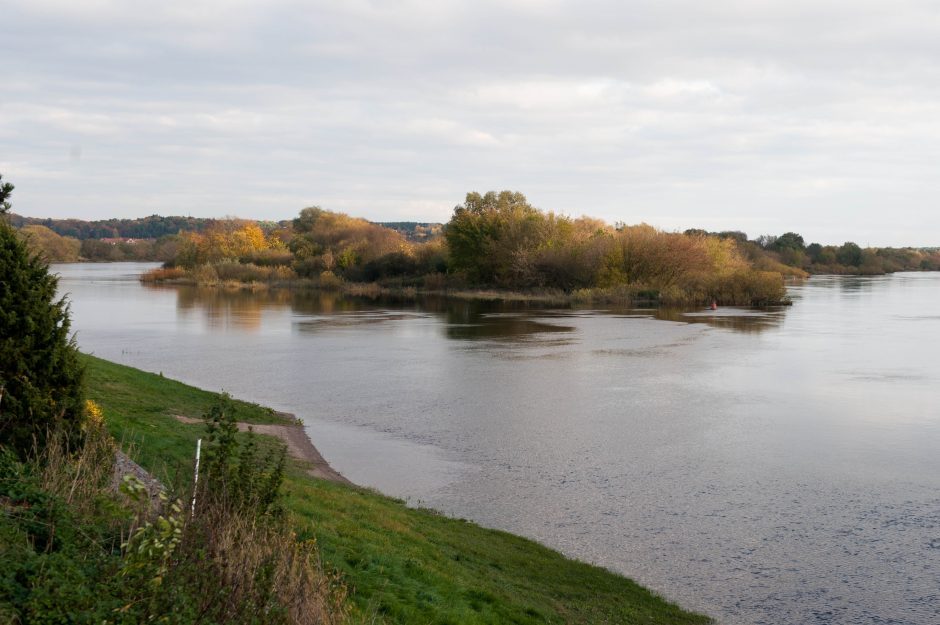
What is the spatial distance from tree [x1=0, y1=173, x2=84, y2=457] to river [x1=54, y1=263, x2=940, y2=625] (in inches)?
222

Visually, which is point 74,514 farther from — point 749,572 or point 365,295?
point 365,295

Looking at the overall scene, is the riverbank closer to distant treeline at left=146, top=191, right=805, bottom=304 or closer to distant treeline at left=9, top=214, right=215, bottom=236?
distant treeline at left=146, top=191, right=805, bottom=304

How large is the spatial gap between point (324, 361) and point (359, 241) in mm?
61311

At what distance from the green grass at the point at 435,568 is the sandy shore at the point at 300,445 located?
3.49 ft

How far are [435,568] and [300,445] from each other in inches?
294

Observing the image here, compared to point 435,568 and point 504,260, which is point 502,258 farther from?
point 435,568

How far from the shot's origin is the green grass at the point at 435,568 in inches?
280

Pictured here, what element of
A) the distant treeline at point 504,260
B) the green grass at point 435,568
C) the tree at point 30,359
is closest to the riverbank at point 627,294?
the distant treeline at point 504,260

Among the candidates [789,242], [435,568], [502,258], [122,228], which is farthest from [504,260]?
[122,228]

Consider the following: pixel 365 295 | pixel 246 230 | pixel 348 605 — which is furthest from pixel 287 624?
pixel 246 230

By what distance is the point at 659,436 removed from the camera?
16141mm

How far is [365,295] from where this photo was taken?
2781 inches

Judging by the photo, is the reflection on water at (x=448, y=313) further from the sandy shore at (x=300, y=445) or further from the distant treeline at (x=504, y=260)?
the sandy shore at (x=300, y=445)

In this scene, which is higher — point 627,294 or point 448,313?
point 627,294
